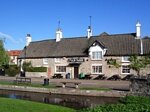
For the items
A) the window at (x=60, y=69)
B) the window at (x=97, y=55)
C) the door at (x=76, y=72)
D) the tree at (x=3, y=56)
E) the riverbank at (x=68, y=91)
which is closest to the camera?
the riverbank at (x=68, y=91)

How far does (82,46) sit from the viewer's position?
65875 millimetres

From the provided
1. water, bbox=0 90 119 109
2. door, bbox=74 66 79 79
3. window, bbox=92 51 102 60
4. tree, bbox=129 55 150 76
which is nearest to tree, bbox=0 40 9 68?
door, bbox=74 66 79 79

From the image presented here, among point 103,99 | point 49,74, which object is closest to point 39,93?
point 103,99

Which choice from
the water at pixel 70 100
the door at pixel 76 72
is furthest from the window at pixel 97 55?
the water at pixel 70 100

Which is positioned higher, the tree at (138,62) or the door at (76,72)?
the tree at (138,62)

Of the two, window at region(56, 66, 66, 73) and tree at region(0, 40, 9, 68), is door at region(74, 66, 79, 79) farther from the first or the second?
tree at region(0, 40, 9, 68)

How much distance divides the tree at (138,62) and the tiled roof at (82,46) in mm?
3373

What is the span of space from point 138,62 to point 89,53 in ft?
38.4

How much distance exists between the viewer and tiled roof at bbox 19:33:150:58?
5946 centimetres

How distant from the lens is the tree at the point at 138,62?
52094 mm

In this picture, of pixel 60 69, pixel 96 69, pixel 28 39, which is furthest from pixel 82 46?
pixel 28 39

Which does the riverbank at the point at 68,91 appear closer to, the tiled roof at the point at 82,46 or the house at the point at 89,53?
the house at the point at 89,53

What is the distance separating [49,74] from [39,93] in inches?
1065

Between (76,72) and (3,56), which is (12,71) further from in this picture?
(76,72)
